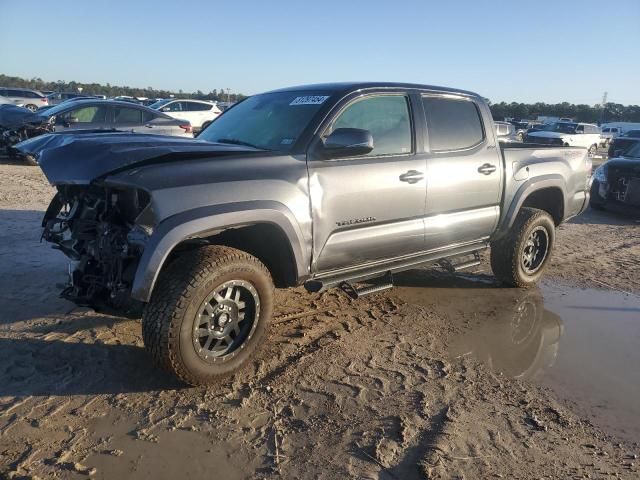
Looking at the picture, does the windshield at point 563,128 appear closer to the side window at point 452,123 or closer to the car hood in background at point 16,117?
the car hood in background at point 16,117

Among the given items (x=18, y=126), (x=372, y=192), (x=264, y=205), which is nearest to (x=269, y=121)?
(x=372, y=192)

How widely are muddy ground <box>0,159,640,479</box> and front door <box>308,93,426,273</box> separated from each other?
737mm

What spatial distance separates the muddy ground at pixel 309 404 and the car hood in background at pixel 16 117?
852 cm

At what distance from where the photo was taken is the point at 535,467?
2771 millimetres

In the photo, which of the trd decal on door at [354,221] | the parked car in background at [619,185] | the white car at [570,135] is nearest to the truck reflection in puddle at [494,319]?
the trd decal on door at [354,221]

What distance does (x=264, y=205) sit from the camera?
3447 mm

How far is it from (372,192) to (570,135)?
87.6ft

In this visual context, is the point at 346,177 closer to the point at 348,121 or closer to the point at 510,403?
the point at 348,121

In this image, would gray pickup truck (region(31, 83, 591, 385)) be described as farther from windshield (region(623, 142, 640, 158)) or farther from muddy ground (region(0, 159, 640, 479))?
windshield (region(623, 142, 640, 158))

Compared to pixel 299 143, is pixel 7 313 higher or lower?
lower

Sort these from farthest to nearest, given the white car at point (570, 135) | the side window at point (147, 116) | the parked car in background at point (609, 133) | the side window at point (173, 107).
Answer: the parked car in background at point (609, 133)
the white car at point (570, 135)
the side window at point (173, 107)
the side window at point (147, 116)

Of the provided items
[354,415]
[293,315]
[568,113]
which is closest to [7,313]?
[293,315]

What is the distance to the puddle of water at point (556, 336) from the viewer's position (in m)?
3.61

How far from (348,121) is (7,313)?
3139 millimetres
